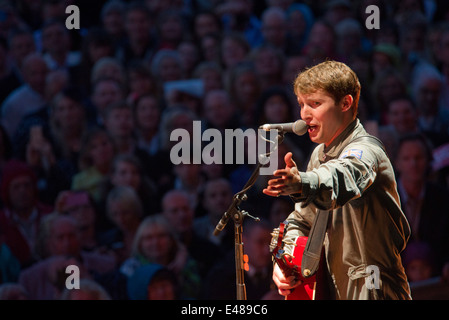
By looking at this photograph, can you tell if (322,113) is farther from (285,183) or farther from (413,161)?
(413,161)

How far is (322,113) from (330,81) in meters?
0.13

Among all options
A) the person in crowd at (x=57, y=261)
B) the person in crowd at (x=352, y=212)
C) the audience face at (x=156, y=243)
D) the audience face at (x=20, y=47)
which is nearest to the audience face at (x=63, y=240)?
the person in crowd at (x=57, y=261)

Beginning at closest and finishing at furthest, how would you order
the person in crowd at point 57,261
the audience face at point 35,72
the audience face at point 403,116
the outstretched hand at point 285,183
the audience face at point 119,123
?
the outstretched hand at point 285,183 < the person in crowd at point 57,261 < the audience face at point 403,116 < the audience face at point 119,123 < the audience face at point 35,72

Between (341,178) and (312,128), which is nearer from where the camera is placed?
(341,178)

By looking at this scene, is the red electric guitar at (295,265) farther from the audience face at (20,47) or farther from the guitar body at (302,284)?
the audience face at (20,47)

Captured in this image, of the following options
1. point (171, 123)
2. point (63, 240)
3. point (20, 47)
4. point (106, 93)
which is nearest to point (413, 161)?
point (171, 123)

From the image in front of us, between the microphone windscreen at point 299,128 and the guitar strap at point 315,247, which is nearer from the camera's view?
the microphone windscreen at point 299,128

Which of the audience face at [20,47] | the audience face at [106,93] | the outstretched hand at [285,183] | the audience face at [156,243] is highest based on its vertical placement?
the audience face at [20,47]

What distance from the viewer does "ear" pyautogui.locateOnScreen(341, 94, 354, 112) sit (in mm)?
2531

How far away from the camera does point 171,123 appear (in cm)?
→ 589

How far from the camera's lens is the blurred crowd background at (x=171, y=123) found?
209 inches

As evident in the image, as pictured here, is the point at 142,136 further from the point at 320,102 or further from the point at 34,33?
the point at 320,102

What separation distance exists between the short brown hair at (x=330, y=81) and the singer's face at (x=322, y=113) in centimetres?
2

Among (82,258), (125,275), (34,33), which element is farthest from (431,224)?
(34,33)
